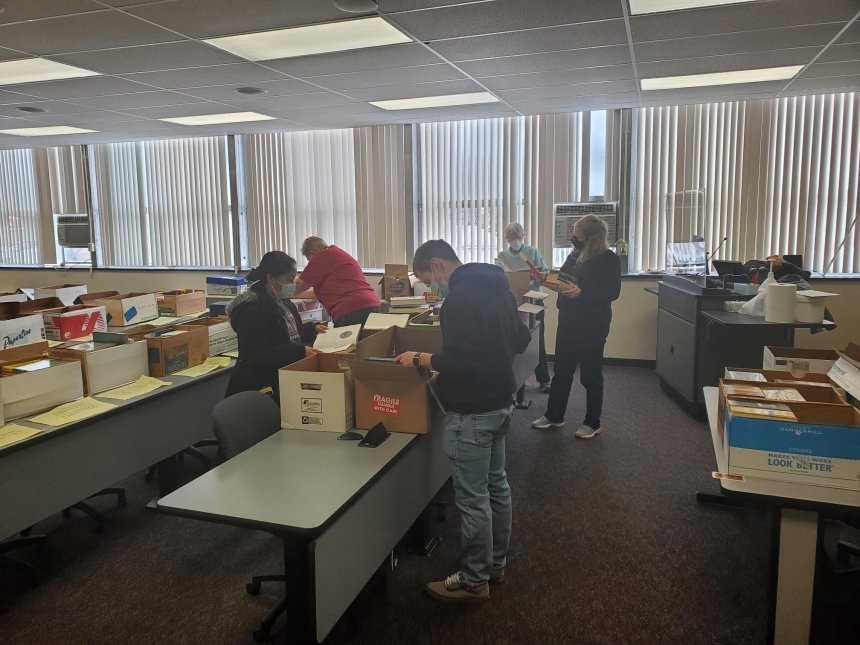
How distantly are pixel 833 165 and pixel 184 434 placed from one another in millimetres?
5699

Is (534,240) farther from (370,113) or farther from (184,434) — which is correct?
(184,434)

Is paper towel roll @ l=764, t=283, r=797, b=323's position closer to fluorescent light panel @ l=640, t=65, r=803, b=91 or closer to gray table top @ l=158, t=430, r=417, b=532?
fluorescent light panel @ l=640, t=65, r=803, b=91

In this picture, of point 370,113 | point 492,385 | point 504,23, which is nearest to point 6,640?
point 492,385

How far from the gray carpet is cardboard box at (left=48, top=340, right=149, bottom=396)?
0.70 m

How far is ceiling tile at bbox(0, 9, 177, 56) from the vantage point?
10.3ft

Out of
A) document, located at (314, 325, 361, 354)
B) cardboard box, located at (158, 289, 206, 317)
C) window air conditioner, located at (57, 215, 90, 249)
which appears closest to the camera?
document, located at (314, 325, 361, 354)

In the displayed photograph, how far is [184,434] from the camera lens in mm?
3105

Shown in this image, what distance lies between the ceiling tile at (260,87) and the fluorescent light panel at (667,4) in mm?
2523

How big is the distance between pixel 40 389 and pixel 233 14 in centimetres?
206

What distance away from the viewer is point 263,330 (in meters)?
2.98

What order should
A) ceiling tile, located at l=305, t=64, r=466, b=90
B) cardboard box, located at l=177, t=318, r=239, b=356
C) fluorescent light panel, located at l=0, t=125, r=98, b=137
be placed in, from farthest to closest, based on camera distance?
fluorescent light panel, located at l=0, t=125, r=98, b=137
ceiling tile, located at l=305, t=64, r=466, b=90
cardboard box, located at l=177, t=318, r=239, b=356

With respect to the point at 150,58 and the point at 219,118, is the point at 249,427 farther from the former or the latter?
the point at 219,118

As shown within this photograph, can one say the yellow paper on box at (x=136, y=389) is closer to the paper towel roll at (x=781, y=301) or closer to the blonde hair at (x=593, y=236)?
the blonde hair at (x=593, y=236)

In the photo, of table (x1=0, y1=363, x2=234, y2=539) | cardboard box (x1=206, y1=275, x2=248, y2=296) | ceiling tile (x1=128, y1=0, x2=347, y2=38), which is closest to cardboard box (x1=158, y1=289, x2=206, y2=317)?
cardboard box (x1=206, y1=275, x2=248, y2=296)
